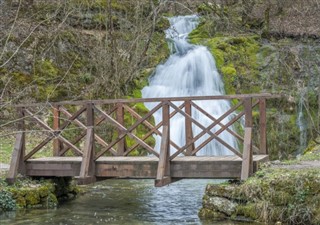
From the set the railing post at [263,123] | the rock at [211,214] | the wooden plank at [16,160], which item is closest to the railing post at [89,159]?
the wooden plank at [16,160]

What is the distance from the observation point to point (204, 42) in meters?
24.2

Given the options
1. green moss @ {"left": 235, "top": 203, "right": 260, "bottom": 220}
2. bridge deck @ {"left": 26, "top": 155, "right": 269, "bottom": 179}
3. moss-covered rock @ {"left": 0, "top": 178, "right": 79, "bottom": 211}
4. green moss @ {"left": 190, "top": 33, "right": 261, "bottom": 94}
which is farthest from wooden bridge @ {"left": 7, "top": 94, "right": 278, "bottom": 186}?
green moss @ {"left": 190, "top": 33, "right": 261, "bottom": 94}

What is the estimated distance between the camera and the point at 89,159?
1079cm

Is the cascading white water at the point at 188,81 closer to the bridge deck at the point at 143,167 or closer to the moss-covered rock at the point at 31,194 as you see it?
the moss-covered rock at the point at 31,194

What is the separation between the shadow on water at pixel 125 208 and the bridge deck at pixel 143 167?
0.70 meters

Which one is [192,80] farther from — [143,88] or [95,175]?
[95,175]

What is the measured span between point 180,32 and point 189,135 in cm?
1474

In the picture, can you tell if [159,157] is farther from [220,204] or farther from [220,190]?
[220,204]

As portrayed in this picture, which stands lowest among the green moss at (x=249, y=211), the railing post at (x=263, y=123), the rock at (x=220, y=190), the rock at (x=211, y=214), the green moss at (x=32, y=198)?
the rock at (x=211, y=214)

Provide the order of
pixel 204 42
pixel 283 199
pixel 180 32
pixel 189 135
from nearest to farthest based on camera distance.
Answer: pixel 283 199 → pixel 189 135 → pixel 204 42 → pixel 180 32

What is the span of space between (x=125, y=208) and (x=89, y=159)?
122 cm

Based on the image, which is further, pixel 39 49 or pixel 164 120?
Answer: pixel 39 49

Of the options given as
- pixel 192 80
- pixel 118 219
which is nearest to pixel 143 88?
pixel 192 80

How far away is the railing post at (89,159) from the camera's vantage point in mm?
10539
